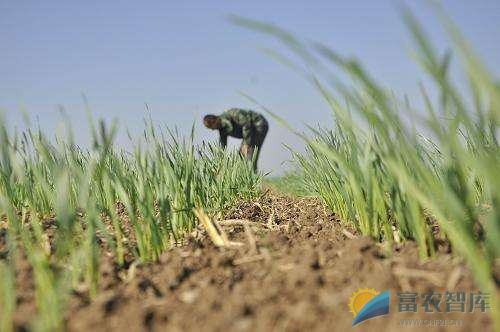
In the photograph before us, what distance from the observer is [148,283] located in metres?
1.12

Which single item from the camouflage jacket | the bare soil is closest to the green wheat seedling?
the bare soil

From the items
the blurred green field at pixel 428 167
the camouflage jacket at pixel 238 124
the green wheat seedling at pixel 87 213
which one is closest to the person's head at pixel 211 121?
the camouflage jacket at pixel 238 124

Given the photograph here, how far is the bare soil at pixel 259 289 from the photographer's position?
0.82 metres

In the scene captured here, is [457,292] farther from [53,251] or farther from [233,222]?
[53,251]

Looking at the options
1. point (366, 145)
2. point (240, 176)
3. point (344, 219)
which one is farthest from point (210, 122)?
point (366, 145)

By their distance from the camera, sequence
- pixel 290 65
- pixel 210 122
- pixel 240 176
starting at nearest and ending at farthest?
1. pixel 290 65
2. pixel 240 176
3. pixel 210 122

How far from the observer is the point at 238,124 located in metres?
9.14

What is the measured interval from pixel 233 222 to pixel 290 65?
0.97 metres

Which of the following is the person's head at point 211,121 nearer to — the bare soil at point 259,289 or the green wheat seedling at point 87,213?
the green wheat seedling at point 87,213

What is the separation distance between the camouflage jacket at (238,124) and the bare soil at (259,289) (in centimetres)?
762

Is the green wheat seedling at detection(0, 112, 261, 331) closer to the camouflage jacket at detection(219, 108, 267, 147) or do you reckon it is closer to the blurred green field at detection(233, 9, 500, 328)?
the blurred green field at detection(233, 9, 500, 328)

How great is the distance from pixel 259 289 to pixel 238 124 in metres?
8.22

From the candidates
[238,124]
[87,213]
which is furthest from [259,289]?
[238,124]

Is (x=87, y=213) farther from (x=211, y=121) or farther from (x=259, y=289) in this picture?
(x=211, y=121)
